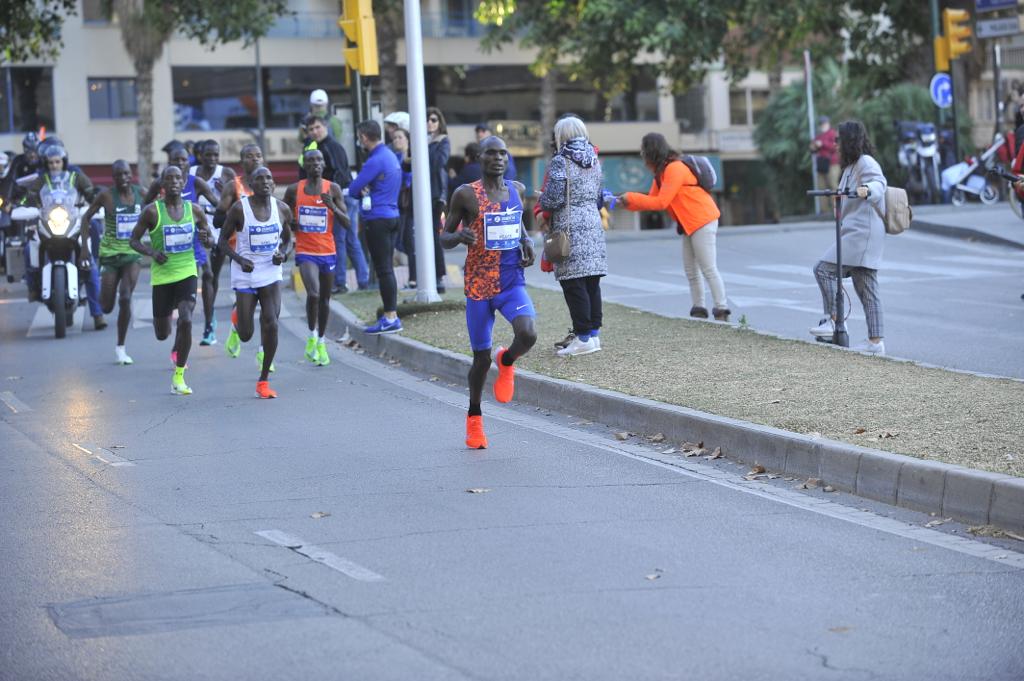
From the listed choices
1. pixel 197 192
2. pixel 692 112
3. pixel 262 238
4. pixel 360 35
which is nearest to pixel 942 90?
pixel 360 35

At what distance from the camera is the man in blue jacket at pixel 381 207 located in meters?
15.7

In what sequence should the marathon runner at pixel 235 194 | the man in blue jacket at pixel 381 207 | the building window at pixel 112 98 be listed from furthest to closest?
the building window at pixel 112 98 → the man in blue jacket at pixel 381 207 → the marathon runner at pixel 235 194

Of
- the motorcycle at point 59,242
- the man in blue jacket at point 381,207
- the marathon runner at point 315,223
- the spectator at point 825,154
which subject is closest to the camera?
the marathon runner at point 315,223

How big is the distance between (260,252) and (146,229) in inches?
55.0

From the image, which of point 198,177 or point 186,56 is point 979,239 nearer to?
point 198,177

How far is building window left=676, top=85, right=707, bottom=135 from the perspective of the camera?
63.3m

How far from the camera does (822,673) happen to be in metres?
5.34

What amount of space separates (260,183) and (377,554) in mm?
6419

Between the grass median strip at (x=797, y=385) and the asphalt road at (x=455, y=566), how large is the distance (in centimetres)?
60

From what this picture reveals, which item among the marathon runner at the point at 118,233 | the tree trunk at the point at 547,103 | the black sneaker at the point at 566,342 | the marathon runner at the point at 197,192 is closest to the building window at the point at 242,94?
the tree trunk at the point at 547,103

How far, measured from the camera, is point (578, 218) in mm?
13188

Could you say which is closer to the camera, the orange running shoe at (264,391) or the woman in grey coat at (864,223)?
the orange running shoe at (264,391)

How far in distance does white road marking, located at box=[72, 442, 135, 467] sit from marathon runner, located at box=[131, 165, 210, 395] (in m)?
2.93

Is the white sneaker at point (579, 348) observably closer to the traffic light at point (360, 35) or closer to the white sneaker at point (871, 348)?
the white sneaker at point (871, 348)
